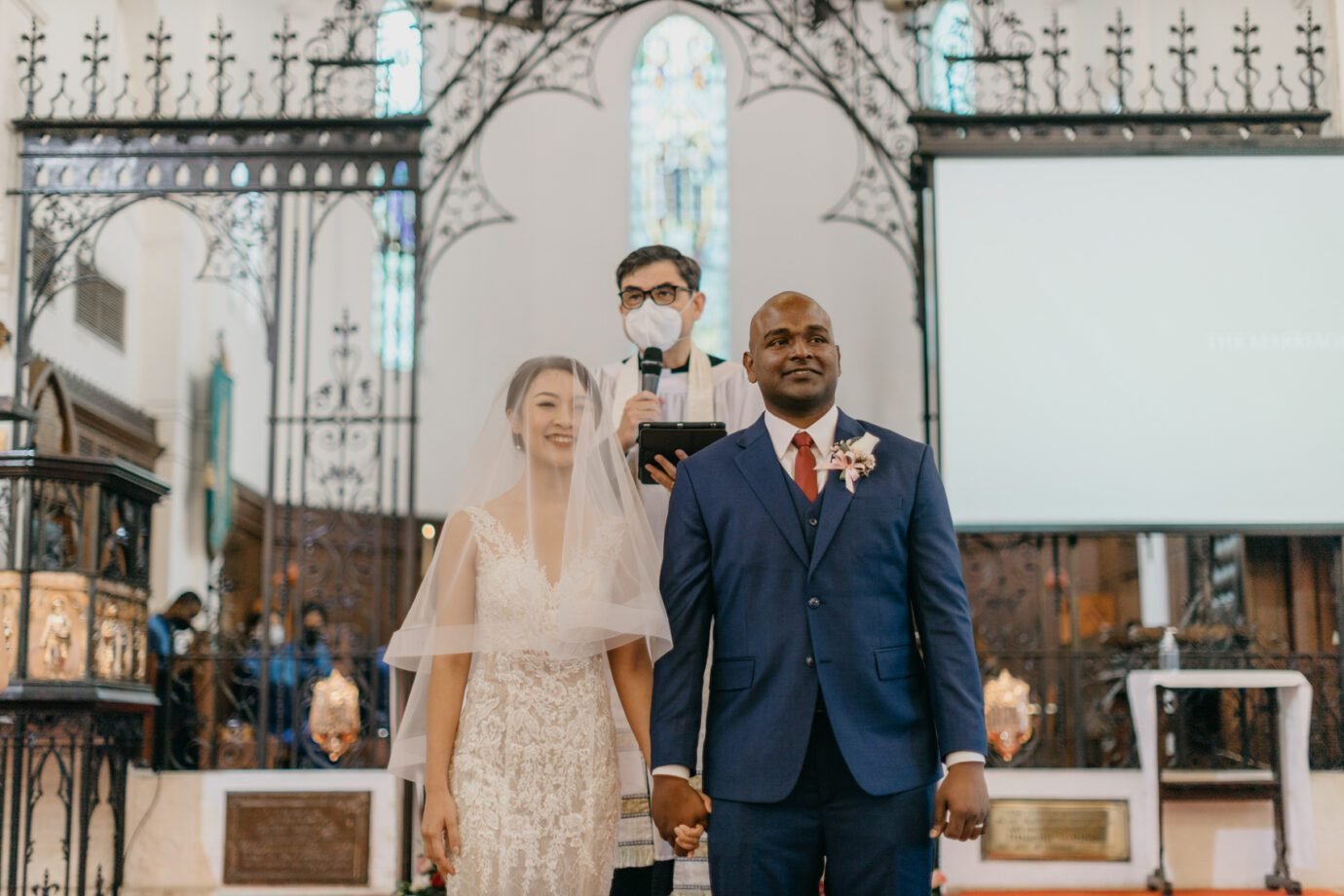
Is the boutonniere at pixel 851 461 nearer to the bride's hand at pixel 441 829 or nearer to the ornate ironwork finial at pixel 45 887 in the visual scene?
the bride's hand at pixel 441 829

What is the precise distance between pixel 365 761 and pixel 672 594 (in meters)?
7.59

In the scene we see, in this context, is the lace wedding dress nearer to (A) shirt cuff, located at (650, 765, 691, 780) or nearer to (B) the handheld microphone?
(A) shirt cuff, located at (650, 765, 691, 780)

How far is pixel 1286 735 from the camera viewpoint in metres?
6.61

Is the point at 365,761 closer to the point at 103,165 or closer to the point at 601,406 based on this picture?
the point at 103,165

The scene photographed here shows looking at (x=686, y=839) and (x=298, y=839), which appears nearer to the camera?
(x=686, y=839)

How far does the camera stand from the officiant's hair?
357 centimetres

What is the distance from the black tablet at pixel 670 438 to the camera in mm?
3926

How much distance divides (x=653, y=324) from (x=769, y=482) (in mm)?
1349

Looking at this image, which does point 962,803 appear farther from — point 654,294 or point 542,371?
point 654,294

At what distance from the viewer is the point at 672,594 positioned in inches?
118

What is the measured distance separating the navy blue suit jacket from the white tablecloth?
3.86 m

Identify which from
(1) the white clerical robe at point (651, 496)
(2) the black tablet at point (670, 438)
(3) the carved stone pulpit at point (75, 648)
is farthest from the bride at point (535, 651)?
(3) the carved stone pulpit at point (75, 648)

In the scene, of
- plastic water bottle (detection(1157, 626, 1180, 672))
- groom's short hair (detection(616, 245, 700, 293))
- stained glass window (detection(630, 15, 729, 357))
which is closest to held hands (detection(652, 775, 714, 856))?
groom's short hair (detection(616, 245, 700, 293))

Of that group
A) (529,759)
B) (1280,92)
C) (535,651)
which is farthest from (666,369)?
(1280,92)
